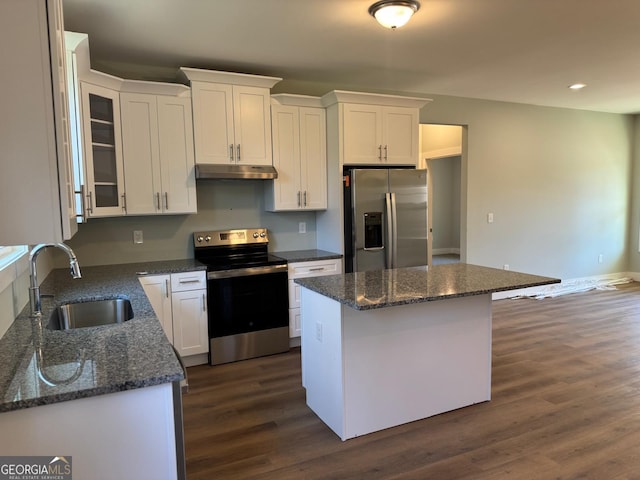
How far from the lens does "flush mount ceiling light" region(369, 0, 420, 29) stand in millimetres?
2572

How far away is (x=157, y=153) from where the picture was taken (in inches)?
142

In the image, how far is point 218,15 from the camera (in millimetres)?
2789

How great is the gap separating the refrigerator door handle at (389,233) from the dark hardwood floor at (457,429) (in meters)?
1.22

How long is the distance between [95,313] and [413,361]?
6.21 ft

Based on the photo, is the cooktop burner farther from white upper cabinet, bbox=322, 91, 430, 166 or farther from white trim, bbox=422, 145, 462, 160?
white trim, bbox=422, 145, 462, 160

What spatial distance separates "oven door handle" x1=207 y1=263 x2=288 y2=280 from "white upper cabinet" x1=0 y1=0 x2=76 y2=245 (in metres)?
2.22

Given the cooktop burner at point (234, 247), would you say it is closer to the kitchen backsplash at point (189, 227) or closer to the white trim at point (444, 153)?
the kitchen backsplash at point (189, 227)

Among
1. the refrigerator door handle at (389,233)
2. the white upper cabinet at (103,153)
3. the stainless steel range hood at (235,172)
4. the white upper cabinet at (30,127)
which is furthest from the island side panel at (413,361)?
the white upper cabinet at (103,153)

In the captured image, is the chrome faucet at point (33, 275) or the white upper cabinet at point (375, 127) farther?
the white upper cabinet at point (375, 127)

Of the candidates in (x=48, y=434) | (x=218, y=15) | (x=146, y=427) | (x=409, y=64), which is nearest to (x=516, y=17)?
(x=409, y=64)

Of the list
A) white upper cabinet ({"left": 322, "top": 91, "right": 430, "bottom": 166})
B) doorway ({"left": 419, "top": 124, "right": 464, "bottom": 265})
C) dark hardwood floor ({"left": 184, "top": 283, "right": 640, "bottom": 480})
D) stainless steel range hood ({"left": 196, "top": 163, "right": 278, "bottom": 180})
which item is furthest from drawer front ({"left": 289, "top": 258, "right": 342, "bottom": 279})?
doorway ({"left": 419, "top": 124, "right": 464, "bottom": 265})

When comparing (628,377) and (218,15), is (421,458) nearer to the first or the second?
(628,377)

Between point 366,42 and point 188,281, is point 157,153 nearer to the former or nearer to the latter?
point 188,281

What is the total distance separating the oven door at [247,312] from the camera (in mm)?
3652
